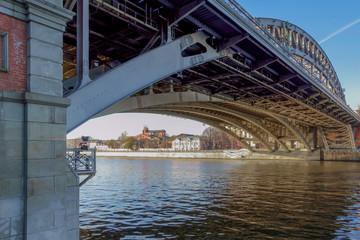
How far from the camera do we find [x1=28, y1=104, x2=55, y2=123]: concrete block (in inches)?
345

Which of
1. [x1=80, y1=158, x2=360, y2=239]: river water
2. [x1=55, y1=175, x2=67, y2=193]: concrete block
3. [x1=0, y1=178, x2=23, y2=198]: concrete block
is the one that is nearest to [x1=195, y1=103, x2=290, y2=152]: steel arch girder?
[x1=80, y1=158, x2=360, y2=239]: river water

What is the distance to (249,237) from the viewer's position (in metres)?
13.1

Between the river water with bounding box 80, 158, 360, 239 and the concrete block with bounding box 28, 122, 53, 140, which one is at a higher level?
the concrete block with bounding box 28, 122, 53, 140

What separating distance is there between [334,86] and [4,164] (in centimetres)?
7954

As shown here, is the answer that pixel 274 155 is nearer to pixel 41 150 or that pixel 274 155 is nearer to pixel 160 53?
pixel 160 53

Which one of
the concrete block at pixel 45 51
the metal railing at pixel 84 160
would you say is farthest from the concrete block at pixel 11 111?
the metal railing at pixel 84 160

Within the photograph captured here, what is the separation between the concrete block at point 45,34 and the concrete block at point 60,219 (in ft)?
15.6

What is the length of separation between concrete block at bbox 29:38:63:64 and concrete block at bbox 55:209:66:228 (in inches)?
168

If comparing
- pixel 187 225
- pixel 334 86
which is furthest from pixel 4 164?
pixel 334 86

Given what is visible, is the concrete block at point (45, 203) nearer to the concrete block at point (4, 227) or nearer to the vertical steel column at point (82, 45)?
the concrete block at point (4, 227)

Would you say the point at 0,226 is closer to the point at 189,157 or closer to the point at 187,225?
the point at 187,225

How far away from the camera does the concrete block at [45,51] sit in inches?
360

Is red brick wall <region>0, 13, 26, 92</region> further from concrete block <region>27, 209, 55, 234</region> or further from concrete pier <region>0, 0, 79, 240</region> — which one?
concrete block <region>27, 209, 55, 234</region>

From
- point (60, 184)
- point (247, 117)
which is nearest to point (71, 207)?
point (60, 184)
